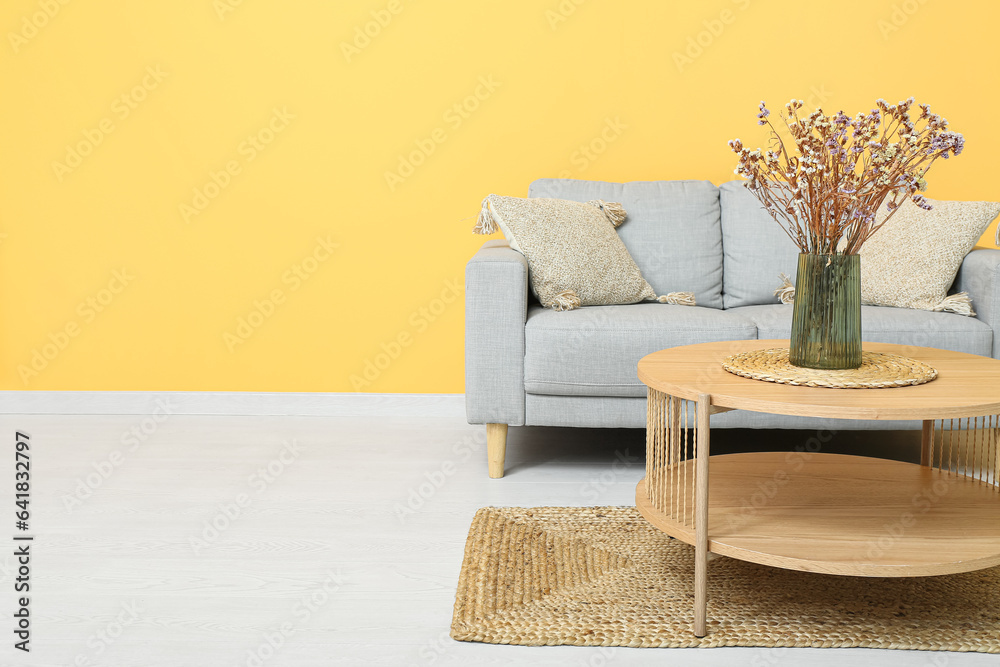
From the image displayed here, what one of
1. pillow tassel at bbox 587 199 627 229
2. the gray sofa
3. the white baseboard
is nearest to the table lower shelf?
the gray sofa

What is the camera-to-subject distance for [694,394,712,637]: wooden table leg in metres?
1.48

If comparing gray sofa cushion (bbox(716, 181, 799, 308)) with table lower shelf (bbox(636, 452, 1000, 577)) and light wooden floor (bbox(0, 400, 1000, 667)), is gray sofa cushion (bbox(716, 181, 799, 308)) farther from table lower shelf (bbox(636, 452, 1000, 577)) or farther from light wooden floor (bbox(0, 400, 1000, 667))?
table lower shelf (bbox(636, 452, 1000, 577))

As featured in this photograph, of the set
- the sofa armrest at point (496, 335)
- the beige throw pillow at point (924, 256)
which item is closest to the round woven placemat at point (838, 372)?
the sofa armrest at point (496, 335)

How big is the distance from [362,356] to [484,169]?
90cm

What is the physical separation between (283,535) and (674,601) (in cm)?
96

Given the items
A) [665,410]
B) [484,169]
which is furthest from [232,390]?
[665,410]

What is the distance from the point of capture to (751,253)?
2941mm

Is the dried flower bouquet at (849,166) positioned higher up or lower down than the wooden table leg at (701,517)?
higher up

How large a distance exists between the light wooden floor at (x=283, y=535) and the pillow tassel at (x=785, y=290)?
1.80ft

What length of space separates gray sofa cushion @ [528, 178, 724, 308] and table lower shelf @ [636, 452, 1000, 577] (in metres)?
1.10

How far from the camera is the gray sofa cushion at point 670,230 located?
2.95 m

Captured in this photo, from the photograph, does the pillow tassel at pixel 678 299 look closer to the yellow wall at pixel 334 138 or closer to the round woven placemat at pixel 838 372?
the yellow wall at pixel 334 138

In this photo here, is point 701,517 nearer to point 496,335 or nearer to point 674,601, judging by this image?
point 674,601

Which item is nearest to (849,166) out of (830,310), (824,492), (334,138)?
(830,310)
